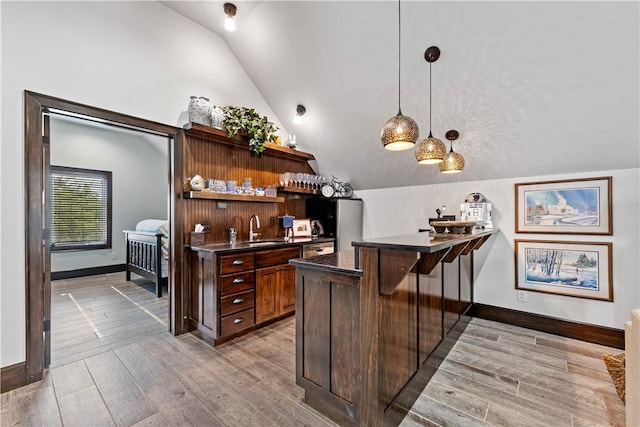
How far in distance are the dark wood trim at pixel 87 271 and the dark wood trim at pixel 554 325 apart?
22.9ft

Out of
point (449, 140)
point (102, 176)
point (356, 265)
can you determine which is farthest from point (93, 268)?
point (449, 140)

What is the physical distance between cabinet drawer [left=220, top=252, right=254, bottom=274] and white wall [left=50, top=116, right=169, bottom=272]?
4.57 meters

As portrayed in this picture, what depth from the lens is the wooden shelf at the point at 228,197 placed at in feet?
10.7

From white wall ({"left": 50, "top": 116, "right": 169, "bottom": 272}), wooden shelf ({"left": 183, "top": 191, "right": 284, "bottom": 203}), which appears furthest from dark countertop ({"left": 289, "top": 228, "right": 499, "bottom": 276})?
white wall ({"left": 50, "top": 116, "right": 169, "bottom": 272})

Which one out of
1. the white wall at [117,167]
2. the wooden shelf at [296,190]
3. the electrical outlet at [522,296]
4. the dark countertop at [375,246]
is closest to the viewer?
the dark countertop at [375,246]

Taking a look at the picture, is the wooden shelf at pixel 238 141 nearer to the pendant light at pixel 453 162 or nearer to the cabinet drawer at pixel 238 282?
the cabinet drawer at pixel 238 282

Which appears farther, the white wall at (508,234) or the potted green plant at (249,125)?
the potted green plant at (249,125)

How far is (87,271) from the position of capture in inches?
232

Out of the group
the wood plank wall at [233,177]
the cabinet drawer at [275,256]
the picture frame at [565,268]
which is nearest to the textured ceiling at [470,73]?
the picture frame at [565,268]

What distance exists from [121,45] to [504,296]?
5.22m

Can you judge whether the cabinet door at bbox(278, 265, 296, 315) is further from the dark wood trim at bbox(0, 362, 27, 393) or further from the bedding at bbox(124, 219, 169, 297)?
the dark wood trim at bbox(0, 362, 27, 393)

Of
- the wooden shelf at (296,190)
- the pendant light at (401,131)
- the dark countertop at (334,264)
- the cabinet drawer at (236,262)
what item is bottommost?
the cabinet drawer at (236,262)

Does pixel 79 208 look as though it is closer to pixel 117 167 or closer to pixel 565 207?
pixel 117 167

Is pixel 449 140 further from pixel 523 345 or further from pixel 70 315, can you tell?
pixel 70 315
